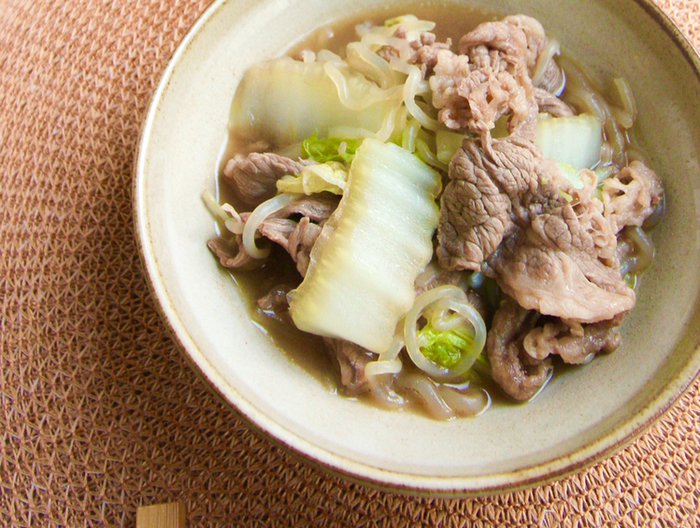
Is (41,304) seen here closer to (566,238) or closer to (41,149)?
(41,149)

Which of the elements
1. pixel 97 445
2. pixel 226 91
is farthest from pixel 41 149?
pixel 97 445

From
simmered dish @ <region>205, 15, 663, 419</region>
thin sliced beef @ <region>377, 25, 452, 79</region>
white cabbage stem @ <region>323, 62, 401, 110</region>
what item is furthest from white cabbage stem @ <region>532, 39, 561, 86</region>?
white cabbage stem @ <region>323, 62, 401, 110</region>

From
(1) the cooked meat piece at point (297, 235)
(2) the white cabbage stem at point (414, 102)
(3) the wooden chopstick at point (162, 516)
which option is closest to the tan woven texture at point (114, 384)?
(3) the wooden chopstick at point (162, 516)

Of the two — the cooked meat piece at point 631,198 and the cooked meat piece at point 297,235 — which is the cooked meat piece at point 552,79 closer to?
the cooked meat piece at point 631,198

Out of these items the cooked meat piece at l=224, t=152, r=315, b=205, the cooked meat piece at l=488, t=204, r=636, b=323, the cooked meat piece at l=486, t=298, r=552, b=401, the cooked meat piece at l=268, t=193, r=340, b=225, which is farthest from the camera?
the cooked meat piece at l=224, t=152, r=315, b=205

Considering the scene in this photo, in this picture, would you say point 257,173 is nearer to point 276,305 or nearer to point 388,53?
point 276,305

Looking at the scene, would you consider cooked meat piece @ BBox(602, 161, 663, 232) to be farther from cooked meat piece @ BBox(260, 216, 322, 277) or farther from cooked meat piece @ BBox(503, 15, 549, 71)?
cooked meat piece @ BBox(260, 216, 322, 277)
